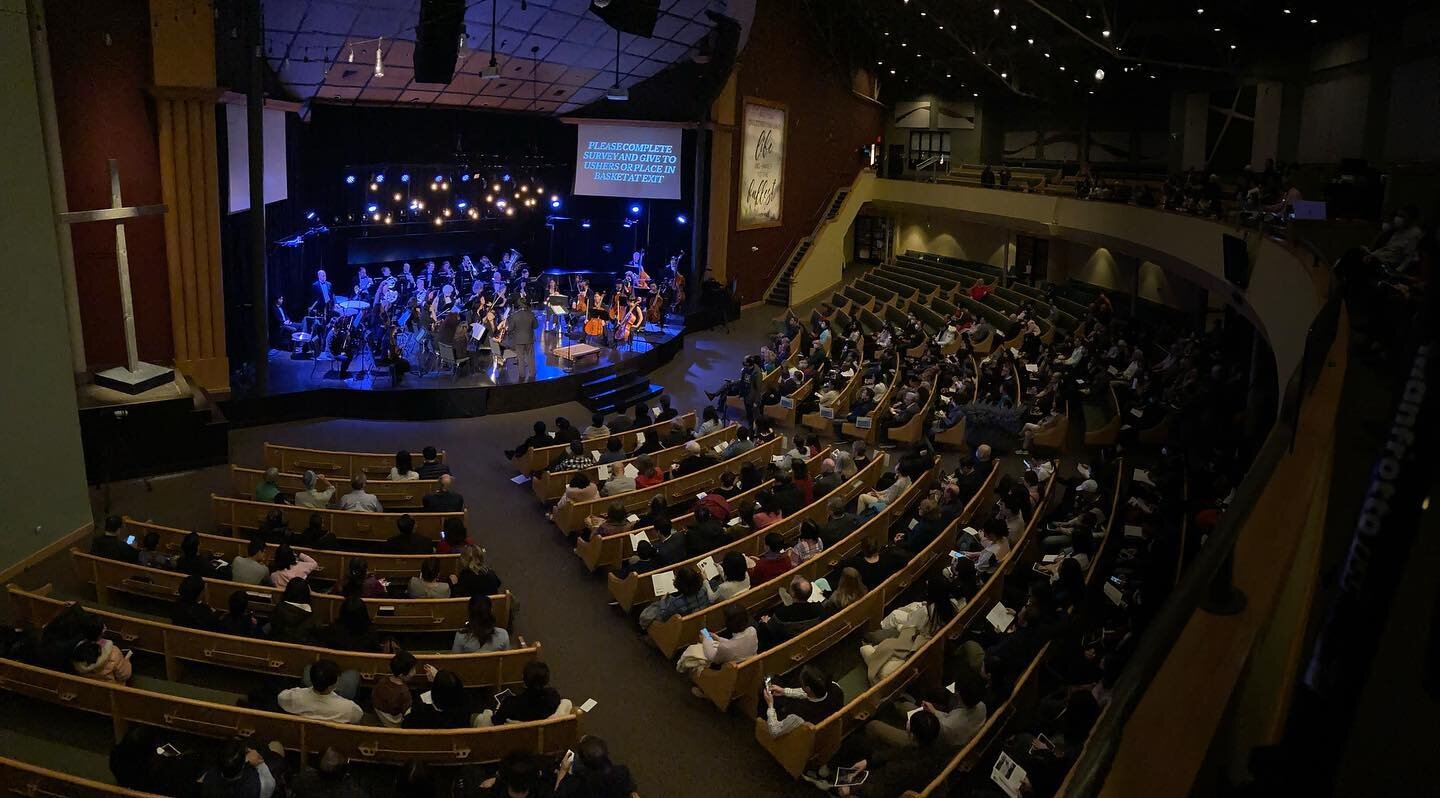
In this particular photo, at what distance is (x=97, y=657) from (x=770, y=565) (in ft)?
15.0

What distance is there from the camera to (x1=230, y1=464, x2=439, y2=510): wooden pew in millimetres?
9539

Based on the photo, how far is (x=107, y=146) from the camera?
11.6 meters

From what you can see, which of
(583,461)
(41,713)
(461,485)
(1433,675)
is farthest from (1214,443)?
(41,713)

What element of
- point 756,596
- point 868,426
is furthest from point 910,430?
A: point 756,596

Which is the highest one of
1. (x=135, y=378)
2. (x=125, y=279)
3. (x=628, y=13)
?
(x=628, y=13)

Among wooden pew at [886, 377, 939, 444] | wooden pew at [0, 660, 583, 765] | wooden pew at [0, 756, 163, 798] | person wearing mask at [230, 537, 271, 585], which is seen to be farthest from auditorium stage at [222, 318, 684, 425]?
wooden pew at [0, 756, 163, 798]

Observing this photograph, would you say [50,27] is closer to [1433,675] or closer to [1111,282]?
[1433,675]

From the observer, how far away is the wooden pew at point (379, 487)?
376 inches

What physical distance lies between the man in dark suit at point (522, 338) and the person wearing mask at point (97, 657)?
8800 mm

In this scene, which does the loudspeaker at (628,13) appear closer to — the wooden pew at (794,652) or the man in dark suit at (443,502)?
the man in dark suit at (443,502)

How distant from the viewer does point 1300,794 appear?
1.35 metres

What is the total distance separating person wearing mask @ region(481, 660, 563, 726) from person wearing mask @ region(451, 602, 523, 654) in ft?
2.59

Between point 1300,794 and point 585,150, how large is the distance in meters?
20.4

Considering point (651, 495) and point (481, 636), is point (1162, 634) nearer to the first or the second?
point (481, 636)
